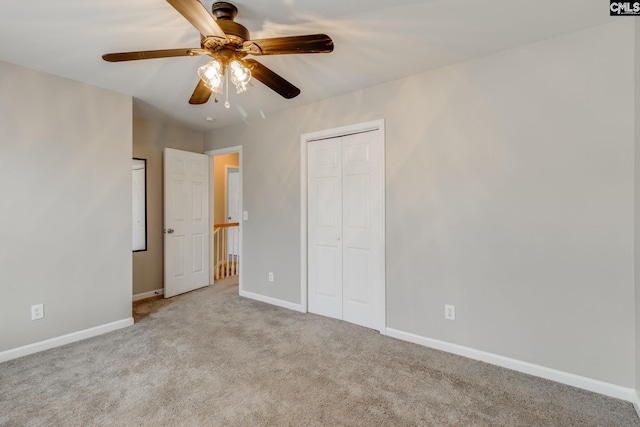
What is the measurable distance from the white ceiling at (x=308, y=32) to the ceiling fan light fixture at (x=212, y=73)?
14.3 inches

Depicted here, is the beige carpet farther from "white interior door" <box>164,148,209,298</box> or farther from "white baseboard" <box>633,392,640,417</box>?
"white interior door" <box>164,148,209,298</box>

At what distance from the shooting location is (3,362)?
243 centimetres

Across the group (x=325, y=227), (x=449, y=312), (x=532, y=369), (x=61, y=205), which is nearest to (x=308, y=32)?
(x=325, y=227)

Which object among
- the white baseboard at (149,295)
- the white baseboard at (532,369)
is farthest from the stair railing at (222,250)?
the white baseboard at (532,369)

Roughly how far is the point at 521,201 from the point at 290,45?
197 centimetres

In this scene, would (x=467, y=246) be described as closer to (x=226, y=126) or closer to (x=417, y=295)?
(x=417, y=295)

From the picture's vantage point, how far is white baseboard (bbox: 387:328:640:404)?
1.98 m

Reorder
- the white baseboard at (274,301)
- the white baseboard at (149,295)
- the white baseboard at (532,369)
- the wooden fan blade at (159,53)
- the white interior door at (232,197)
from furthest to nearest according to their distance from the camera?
the white interior door at (232,197) < the white baseboard at (149,295) < the white baseboard at (274,301) < the white baseboard at (532,369) < the wooden fan blade at (159,53)

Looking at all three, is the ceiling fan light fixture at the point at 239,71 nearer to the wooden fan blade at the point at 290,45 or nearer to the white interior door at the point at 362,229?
the wooden fan blade at the point at 290,45

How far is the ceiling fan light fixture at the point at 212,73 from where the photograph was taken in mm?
1685

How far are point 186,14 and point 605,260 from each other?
282 centimetres

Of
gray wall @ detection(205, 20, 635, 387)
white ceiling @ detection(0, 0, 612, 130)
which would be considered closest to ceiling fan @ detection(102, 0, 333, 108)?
white ceiling @ detection(0, 0, 612, 130)

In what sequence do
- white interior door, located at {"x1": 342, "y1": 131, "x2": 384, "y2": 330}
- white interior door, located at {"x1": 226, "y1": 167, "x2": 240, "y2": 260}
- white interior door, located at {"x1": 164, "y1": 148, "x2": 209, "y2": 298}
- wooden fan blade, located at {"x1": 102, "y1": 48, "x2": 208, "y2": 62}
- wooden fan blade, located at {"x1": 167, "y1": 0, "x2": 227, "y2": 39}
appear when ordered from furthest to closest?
white interior door, located at {"x1": 226, "y1": 167, "x2": 240, "y2": 260}
white interior door, located at {"x1": 164, "y1": 148, "x2": 209, "y2": 298}
white interior door, located at {"x1": 342, "y1": 131, "x2": 384, "y2": 330}
wooden fan blade, located at {"x1": 102, "y1": 48, "x2": 208, "y2": 62}
wooden fan blade, located at {"x1": 167, "y1": 0, "x2": 227, "y2": 39}

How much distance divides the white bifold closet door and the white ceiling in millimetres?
749
